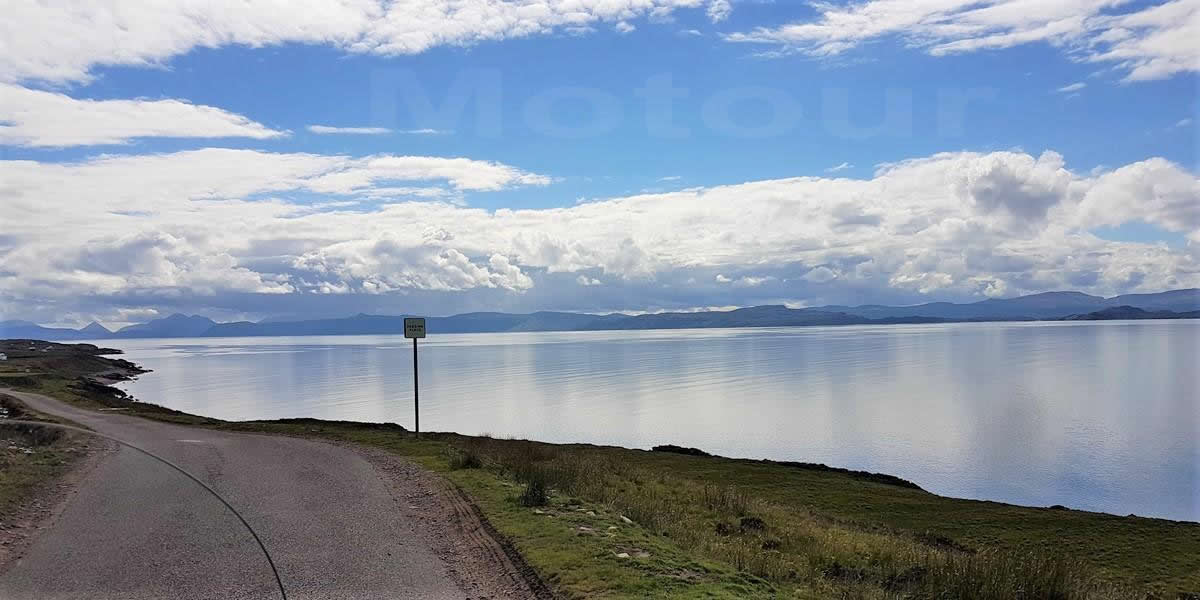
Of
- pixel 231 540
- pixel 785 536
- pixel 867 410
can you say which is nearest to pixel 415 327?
pixel 231 540

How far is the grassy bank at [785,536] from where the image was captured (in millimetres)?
9695

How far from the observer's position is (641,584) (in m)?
9.06

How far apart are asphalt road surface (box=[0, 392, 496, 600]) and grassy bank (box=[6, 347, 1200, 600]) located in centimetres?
165

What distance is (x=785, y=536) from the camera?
14719mm

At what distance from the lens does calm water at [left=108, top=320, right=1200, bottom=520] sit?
36906mm

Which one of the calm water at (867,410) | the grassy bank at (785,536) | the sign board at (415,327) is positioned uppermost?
the sign board at (415,327)

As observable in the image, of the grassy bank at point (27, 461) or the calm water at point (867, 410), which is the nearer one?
the grassy bank at point (27, 461)

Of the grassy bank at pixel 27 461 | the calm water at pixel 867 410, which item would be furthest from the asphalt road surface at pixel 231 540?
the calm water at pixel 867 410

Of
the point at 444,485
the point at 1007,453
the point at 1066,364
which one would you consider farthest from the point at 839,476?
the point at 1066,364

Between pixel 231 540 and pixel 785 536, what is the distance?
9.50 meters

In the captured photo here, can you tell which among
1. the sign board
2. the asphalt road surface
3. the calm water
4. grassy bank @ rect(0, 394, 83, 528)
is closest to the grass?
grassy bank @ rect(0, 394, 83, 528)

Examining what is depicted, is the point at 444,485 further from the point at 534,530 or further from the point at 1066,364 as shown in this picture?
the point at 1066,364

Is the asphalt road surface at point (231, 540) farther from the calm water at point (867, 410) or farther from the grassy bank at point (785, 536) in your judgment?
the calm water at point (867, 410)

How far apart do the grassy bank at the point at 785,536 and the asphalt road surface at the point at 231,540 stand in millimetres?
1654
